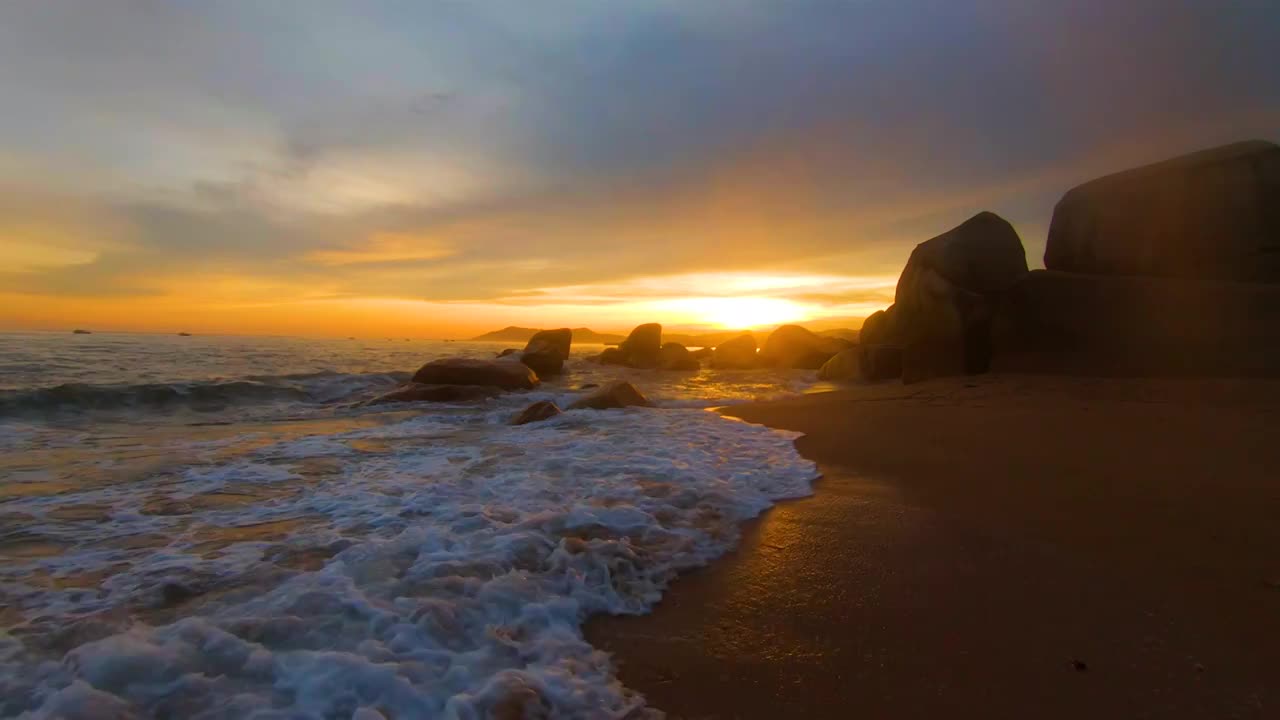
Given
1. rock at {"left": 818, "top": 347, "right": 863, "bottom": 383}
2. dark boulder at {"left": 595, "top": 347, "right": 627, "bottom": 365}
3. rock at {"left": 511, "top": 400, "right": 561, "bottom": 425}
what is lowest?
rock at {"left": 511, "top": 400, "right": 561, "bottom": 425}

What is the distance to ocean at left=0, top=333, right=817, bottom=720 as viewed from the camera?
202 cm

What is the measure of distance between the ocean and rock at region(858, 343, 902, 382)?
7.27 metres

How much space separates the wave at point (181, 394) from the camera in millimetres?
9827

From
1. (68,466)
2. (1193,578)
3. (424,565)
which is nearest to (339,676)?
(424,565)

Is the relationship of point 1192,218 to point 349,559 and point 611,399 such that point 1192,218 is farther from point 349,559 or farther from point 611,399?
point 349,559

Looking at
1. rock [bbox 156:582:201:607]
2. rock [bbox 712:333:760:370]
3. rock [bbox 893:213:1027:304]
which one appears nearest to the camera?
rock [bbox 156:582:201:607]

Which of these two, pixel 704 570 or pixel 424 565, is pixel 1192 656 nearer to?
pixel 704 570

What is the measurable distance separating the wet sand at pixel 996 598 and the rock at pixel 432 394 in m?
9.09

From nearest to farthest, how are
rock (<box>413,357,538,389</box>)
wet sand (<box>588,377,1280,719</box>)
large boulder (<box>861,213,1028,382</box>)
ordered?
wet sand (<box>588,377,1280,719</box>) < large boulder (<box>861,213,1028,382</box>) < rock (<box>413,357,538,389</box>)

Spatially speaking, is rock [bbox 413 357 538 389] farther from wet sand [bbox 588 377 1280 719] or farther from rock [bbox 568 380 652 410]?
wet sand [bbox 588 377 1280 719]

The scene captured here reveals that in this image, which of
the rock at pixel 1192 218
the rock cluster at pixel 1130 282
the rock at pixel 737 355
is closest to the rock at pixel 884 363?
the rock cluster at pixel 1130 282

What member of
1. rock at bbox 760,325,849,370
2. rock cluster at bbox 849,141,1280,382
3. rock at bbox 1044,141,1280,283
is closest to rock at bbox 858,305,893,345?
rock cluster at bbox 849,141,1280,382

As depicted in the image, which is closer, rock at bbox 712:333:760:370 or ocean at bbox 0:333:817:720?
ocean at bbox 0:333:817:720

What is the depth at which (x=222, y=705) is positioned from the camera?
6.23ft
